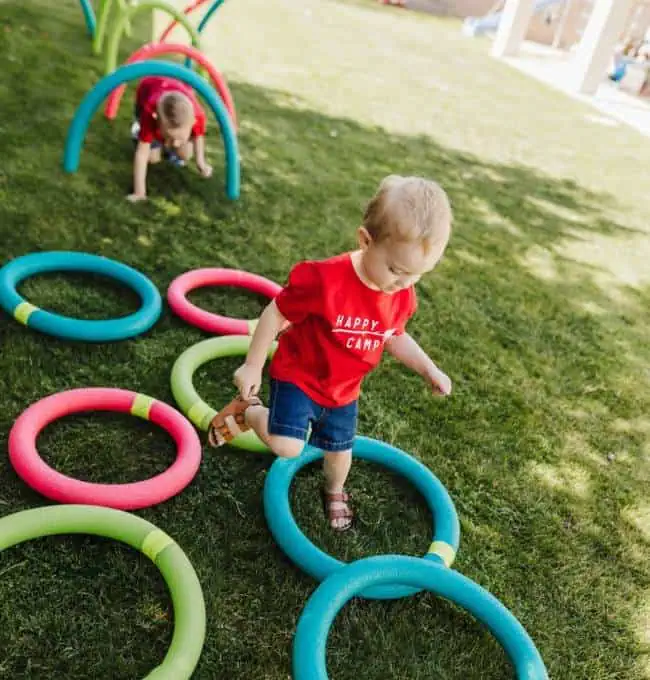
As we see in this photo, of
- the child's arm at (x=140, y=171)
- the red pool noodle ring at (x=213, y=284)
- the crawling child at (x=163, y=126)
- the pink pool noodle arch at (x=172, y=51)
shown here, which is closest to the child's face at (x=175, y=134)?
the crawling child at (x=163, y=126)

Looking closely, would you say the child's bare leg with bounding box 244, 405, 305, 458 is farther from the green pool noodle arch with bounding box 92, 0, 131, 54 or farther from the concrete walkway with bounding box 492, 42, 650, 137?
the concrete walkway with bounding box 492, 42, 650, 137

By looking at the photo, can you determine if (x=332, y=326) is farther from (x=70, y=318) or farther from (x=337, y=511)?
(x=70, y=318)

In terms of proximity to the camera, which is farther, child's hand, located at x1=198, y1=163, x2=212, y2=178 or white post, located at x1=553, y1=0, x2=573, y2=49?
white post, located at x1=553, y1=0, x2=573, y2=49

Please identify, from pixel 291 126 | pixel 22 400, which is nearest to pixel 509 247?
pixel 291 126

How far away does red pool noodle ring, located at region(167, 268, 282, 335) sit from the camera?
415 centimetres

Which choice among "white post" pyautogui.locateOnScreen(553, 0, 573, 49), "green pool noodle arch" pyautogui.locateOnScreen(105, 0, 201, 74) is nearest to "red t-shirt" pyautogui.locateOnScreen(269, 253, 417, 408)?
"green pool noodle arch" pyautogui.locateOnScreen(105, 0, 201, 74)

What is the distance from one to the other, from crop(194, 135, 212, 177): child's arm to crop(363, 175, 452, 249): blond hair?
4003mm

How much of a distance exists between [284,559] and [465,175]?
5945 mm

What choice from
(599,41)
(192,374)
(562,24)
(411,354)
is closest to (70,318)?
(192,374)

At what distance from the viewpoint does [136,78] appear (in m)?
5.34

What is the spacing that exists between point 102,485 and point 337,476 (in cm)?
100

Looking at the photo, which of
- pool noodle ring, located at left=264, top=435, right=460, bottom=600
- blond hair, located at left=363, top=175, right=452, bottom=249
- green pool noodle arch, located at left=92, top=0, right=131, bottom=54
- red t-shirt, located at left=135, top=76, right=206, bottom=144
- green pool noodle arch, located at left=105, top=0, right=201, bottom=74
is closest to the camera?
blond hair, located at left=363, top=175, right=452, bottom=249

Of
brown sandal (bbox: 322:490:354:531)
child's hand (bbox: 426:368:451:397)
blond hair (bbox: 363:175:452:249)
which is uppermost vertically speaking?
Answer: blond hair (bbox: 363:175:452:249)

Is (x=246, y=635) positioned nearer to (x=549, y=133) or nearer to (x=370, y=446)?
(x=370, y=446)
